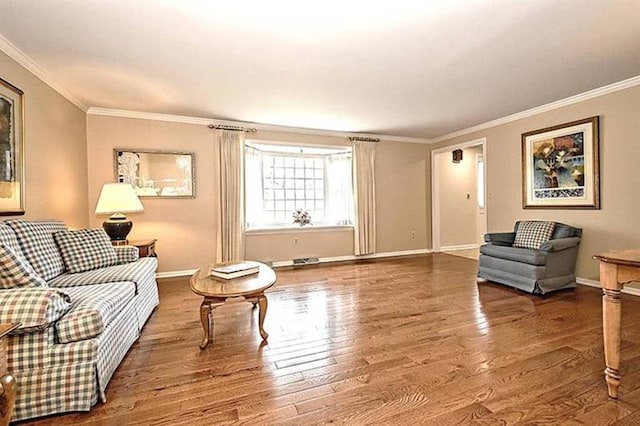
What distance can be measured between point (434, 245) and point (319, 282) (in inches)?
130

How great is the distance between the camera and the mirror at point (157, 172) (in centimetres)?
436

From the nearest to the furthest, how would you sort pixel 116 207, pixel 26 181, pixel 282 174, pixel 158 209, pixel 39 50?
pixel 39 50, pixel 26 181, pixel 116 207, pixel 158 209, pixel 282 174

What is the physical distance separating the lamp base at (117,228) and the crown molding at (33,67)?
149cm

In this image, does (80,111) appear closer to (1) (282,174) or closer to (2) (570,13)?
(1) (282,174)

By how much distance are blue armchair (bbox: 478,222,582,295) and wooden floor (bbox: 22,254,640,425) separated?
7.0 inches

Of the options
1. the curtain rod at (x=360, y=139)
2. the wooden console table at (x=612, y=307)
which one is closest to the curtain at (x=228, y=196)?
the curtain rod at (x=360, y=139)

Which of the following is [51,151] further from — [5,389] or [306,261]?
[306,261]

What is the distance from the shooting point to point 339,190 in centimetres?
584

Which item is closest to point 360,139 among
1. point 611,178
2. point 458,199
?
point 458,199

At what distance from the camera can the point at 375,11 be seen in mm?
2092

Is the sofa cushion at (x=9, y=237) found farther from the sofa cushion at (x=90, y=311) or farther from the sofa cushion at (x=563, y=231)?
the sofa cushion at (x=563, y=231)

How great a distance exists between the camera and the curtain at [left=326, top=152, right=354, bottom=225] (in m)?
5.75

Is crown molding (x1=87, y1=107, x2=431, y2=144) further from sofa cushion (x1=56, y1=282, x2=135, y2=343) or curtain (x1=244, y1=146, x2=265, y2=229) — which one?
sofa cushion (x1=56, y1=282, x2=135, y2=343)

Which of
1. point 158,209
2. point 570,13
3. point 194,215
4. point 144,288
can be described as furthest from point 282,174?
point 570,13
